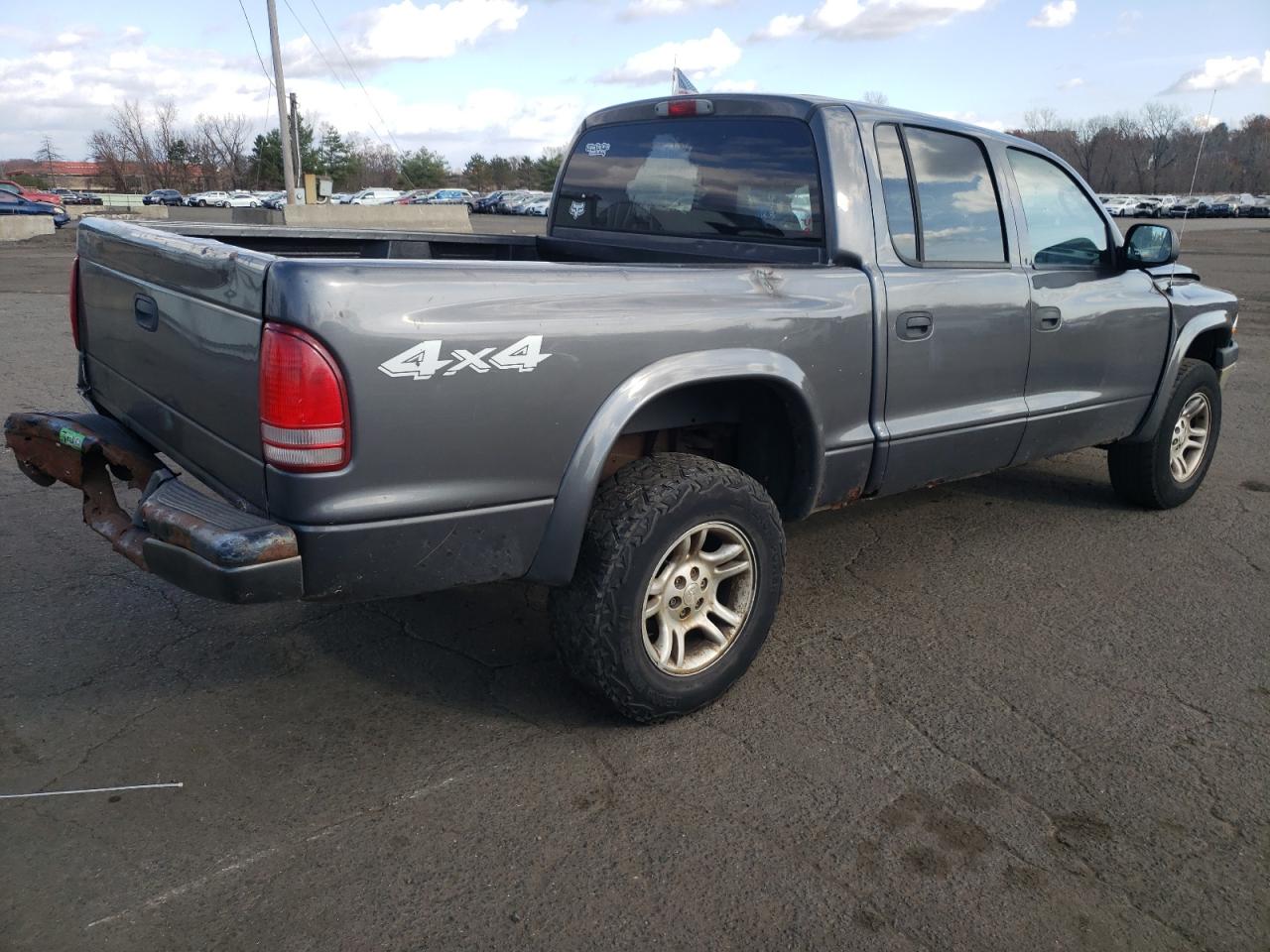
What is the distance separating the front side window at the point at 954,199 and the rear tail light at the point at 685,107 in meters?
0.77

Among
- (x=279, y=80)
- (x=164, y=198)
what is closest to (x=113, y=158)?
(x=164, y=198)

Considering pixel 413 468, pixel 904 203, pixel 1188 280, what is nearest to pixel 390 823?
pixel 413 468

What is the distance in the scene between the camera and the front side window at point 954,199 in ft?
12.7

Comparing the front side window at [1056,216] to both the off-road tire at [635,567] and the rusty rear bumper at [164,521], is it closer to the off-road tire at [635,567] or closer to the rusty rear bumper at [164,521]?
the off-road tire at [635,567]

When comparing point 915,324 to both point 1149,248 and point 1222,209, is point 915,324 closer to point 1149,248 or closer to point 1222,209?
point 1149,248

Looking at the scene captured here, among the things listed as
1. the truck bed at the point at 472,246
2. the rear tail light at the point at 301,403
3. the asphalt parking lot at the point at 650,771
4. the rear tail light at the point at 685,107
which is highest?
the rear tail light at the point at 685,107

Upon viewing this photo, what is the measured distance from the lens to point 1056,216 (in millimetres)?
4512

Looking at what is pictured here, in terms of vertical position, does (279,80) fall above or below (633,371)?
above

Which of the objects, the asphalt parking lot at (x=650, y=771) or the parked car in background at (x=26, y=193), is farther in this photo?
the parked car in background at (x=26, y=193)

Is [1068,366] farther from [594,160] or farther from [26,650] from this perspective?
[26,650]

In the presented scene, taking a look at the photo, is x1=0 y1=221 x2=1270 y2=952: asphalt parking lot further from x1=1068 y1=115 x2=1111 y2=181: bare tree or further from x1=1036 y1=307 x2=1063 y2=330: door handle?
x1=1068 y1=115 x2=1111 y2=181: bare tree

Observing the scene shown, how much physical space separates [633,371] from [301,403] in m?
0.93

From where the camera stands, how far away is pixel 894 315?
3598 millimetres

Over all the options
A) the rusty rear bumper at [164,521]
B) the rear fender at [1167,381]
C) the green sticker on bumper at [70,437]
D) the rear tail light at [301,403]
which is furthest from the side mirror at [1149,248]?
the green sticker on bumper at [70,437]
